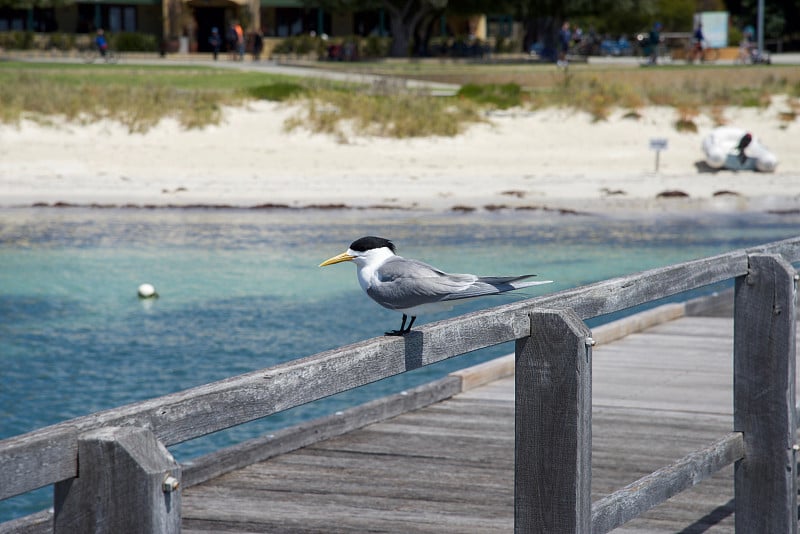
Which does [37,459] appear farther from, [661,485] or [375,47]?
[375,47]

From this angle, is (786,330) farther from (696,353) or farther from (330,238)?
(330,238)

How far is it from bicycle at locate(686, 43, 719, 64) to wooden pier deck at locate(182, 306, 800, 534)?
43914mm

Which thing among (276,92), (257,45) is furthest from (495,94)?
(257,45)

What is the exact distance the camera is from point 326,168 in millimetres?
27859

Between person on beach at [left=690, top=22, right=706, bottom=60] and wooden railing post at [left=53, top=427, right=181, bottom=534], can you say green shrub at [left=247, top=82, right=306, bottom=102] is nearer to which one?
person on beach at [left=690, top=22, right=706, bottom=60]

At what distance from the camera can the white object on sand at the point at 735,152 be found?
89.2 ft

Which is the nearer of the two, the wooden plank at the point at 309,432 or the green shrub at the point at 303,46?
the wooden plank at the point at 309,432

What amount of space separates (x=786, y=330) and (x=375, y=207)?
1992cm

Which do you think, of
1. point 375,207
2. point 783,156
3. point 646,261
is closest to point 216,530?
point 646,261

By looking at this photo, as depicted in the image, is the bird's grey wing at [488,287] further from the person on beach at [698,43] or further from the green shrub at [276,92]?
the person on beach at [698,43]

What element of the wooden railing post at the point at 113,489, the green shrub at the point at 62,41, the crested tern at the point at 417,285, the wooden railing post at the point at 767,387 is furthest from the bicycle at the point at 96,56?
the wooden railing post at the point at 113,489

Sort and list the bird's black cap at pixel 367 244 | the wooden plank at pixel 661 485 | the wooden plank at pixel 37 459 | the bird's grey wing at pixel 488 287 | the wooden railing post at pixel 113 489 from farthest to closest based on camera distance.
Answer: the wooden plank at pixel 661 485
the bird's black cap at pixel 367 244
the bird's grey wing at pixel 488 287
the wooden railing post at pixel 113 489
the wooden plank at pixel 37 459

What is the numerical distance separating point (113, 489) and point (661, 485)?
2138mm

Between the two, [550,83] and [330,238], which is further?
[550,83]
